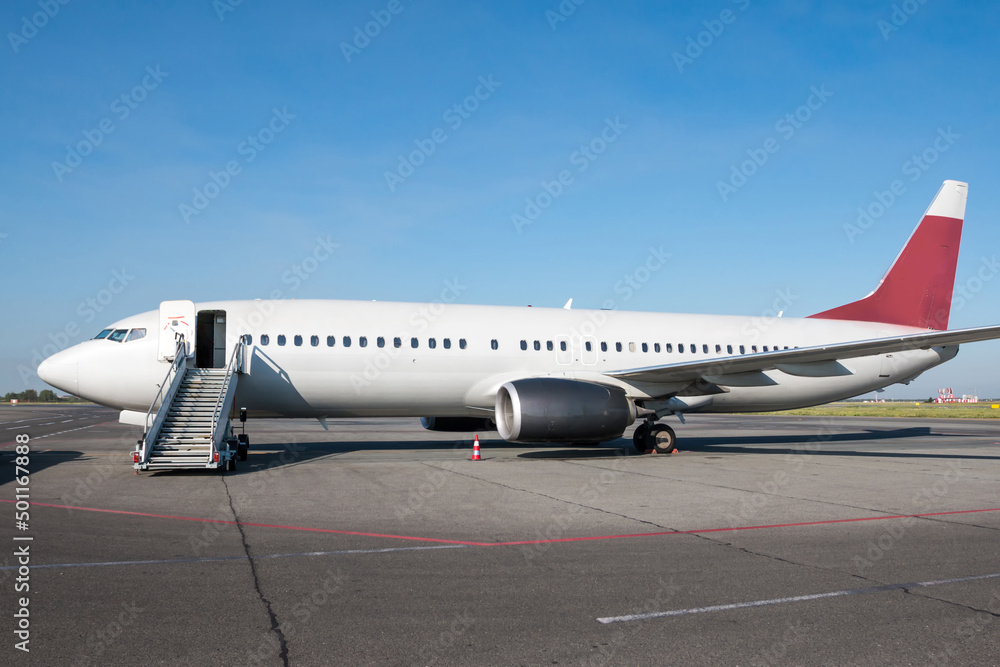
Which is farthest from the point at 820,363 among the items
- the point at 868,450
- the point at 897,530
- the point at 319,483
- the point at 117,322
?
the point at 117,322

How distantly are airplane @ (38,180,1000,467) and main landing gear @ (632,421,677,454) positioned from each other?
0.15ft

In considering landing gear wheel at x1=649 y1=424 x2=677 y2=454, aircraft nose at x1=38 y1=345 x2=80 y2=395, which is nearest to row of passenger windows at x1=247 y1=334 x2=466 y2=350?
aircraft nose at x1=38 y1=345 x2=80 y2=395

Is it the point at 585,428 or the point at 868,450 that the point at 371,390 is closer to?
the point at 585,428

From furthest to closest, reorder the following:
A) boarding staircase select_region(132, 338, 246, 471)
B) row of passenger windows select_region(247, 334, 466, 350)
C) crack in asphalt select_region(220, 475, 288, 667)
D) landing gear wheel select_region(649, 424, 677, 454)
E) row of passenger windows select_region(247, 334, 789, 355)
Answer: landing gear wheel select_region(649, 424, 677, 454), row of passenger windows select_region(247, 334, 789, 355), row of passenger windows select_region(247, 334, 466, 350), boarding staircase select_region(132, 338, 246, 471), crack in asphalt select_region(220, 475, 288, 667)

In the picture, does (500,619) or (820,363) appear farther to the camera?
(820,363)

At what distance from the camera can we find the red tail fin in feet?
77.1

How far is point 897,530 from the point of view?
8.41 m

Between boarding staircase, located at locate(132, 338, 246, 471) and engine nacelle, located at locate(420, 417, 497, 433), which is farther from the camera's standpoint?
engine nacelle, located at locate(420, 417, 497, 433)

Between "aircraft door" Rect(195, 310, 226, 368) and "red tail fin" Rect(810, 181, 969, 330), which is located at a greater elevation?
"red tail fin" Rect(810, 181, 969, 330)

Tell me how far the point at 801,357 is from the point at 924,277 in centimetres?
971

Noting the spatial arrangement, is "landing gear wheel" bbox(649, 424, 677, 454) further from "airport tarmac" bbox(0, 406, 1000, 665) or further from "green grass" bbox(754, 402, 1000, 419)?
"green grass" bbox(754, 402, 1000, 419)

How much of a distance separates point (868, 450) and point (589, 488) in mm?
12087

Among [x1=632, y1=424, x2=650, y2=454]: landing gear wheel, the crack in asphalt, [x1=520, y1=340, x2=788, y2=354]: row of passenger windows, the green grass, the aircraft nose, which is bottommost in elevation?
the green grass

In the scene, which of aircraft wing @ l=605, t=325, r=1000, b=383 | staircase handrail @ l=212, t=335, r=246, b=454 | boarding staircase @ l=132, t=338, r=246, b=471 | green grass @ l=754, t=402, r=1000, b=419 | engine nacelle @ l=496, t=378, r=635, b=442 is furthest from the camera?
green grass @ l=754, t=402, r=1000, b=419
